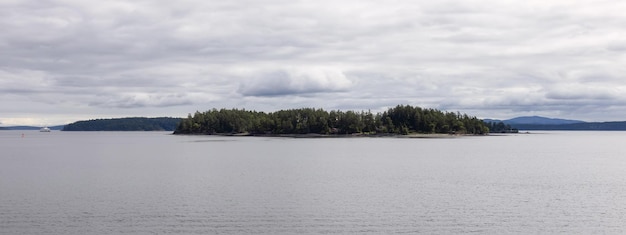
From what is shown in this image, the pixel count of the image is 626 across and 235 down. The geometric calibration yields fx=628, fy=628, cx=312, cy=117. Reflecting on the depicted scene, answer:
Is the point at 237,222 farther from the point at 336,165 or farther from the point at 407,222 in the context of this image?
the point at 336,165

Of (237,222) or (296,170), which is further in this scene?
(296,170)

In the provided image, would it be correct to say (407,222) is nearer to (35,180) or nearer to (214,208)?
(214,208)

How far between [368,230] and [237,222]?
8215mm

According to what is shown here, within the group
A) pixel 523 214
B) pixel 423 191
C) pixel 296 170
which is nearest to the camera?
pixel 523 214

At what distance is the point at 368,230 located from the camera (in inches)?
1446

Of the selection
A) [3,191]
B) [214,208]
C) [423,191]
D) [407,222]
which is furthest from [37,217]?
[423,191]

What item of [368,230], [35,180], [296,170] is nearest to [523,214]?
[368,230]

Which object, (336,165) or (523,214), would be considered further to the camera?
(336,165)

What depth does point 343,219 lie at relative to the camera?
4028 centimetres

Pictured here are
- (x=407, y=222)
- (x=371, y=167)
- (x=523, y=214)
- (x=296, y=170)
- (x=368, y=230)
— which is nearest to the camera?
(x=368, y=230)

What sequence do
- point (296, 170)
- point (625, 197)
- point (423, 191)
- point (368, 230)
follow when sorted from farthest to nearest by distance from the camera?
point (296, 170), point (423, 191), point (625, 197), point (368, 230)

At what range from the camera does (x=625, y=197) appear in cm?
5206

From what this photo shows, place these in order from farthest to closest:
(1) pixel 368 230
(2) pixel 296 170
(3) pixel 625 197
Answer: (2) pixel 296 170 < (3) pixel 625 197 < (1) pixel 368 230

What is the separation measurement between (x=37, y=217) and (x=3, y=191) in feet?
55.4
